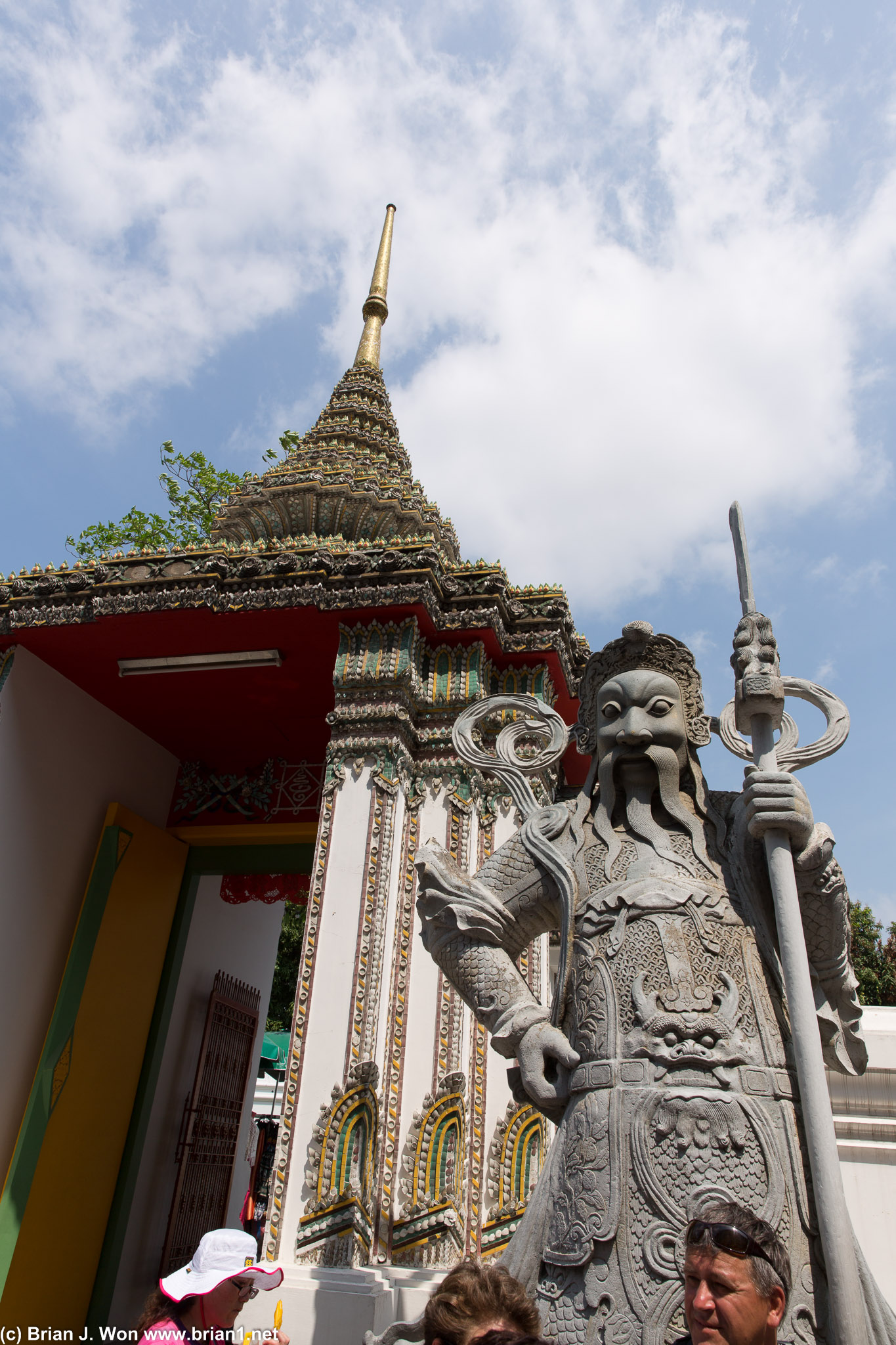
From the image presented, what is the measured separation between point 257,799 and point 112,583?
276cm

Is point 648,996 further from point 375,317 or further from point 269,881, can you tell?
point 375,317

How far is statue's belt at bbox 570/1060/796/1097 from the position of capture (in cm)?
231

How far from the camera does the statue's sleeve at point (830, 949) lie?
2639 millimetres

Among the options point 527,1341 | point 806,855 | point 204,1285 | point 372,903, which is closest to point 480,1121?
point 372,903

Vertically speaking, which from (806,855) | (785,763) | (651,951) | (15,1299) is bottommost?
(15,1299)

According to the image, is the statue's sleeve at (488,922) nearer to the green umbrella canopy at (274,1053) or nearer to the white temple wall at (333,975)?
the white temple wall at (333,975)

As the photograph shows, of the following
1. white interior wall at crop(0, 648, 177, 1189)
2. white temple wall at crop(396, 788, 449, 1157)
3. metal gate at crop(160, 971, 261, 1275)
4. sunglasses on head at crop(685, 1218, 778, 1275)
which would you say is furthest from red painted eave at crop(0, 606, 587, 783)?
sunglasses on head at crop(685, 1218, 778, 1275)

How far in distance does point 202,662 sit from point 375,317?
6.47 meters

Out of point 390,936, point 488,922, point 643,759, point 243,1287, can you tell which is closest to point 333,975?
point 390,936

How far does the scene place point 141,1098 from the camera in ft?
27.0

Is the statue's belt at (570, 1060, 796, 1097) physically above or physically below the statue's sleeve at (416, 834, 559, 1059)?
below

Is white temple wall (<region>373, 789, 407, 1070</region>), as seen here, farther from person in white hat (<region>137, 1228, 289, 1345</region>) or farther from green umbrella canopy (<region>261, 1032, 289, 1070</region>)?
green umbrella canopy (<region>261, 1032, 289, 1070</region>)

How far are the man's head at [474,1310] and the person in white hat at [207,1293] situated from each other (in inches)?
42.9

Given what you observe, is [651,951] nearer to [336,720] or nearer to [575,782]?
[336,720]
